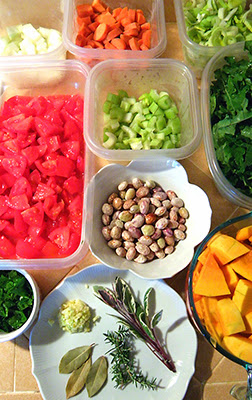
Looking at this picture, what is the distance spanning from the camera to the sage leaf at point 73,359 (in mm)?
971

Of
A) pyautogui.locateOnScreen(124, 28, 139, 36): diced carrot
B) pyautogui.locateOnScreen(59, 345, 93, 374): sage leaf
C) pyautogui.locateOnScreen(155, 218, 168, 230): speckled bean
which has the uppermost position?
pyautogui.locateOnScreen(124, 28, 139, 36): diced carrot

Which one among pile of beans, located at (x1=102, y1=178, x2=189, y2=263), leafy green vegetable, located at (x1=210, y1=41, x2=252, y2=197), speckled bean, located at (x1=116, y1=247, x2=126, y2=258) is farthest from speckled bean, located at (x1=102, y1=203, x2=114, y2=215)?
leafy green vegetable, located at (x1=210, y1=41, x2=252, y2=197)

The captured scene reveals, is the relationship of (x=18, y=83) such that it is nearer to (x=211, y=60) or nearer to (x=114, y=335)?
(x=211, y=60)

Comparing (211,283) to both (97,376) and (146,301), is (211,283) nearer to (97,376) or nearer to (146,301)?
(146,301)

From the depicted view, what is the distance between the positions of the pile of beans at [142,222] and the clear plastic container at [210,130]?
0.14 metres

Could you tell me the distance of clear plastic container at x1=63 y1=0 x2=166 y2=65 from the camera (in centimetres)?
118

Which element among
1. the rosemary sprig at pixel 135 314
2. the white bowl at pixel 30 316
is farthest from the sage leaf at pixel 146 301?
the white bowl at pixel 30 316

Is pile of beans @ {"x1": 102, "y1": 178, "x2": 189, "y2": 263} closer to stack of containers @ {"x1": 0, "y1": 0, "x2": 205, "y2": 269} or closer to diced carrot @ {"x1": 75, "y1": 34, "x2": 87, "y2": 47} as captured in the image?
stack of containers @ {"x1": 0, "y1": 0, "x2": 205, "y2": 269}

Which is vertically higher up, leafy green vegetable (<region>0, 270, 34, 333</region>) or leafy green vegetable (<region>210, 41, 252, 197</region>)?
leafy green vegetable (<region>210, 41, 252, 197</region>)

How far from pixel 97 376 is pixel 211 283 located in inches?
16.4

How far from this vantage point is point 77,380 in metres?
0.96

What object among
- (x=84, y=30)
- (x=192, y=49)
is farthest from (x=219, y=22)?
(x=84, y=30)

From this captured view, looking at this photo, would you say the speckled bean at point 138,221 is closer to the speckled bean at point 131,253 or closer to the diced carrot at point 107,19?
the speckled bean at point 131,253

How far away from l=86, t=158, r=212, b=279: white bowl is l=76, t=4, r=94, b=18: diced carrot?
25.2 inches
